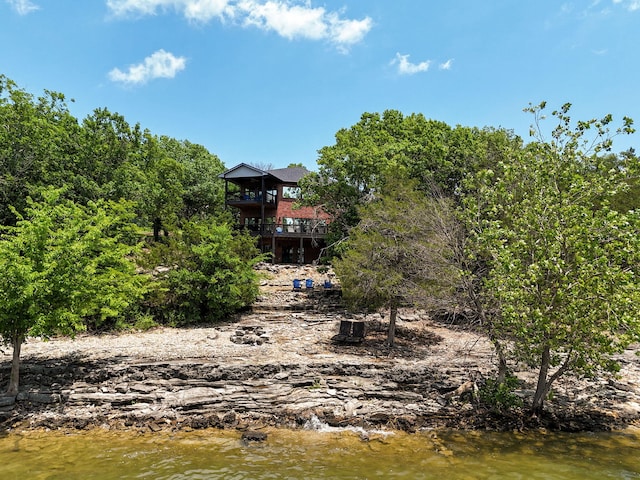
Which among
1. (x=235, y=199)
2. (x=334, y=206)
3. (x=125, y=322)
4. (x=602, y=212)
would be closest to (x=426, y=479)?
(x=602, y=212)

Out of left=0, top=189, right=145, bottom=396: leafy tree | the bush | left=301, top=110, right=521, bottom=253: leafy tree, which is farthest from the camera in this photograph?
left=301, top=110, right=521, bottom=253: leafy tree

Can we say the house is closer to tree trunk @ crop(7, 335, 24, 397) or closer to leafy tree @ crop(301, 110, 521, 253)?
leafy tree @ crop(301, 110, 521, 253)

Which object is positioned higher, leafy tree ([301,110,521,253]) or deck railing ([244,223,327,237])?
leafy tree ([301,110,521,253])

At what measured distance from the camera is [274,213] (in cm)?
4034

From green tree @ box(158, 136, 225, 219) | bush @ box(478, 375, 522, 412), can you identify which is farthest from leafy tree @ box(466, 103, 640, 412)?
green tree @ box(158, 136, 225, 219)

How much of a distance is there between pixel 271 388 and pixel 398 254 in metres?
6.76

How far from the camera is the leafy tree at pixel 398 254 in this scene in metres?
13.6

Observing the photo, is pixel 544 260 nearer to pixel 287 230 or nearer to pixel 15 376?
pixel 15 376

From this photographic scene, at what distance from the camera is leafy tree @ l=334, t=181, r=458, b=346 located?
13.6 meters

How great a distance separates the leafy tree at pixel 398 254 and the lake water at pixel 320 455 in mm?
4675

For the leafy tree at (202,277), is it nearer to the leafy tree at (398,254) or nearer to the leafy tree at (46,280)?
the leafy tree at (398,254)

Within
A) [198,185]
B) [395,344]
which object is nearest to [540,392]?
[395,344]

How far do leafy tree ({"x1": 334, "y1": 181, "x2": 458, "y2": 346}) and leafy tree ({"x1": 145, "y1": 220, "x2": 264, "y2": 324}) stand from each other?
6228mm

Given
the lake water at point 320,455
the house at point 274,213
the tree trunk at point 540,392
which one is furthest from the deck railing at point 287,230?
the lake water at point 320,455
